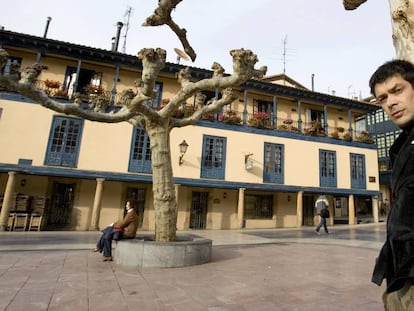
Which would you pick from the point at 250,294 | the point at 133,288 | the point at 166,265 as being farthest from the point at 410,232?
the point at 166,265

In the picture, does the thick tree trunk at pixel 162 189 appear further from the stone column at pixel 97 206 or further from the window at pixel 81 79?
the window at pixel 81 79

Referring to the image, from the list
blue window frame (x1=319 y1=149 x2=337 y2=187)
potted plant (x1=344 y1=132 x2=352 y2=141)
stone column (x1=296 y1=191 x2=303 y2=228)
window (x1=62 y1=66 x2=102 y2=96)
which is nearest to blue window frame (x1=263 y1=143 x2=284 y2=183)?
stone column (x1=296 y1=191 x2=303 y2=228)

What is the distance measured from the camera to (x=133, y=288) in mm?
3980

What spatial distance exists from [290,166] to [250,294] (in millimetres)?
13899

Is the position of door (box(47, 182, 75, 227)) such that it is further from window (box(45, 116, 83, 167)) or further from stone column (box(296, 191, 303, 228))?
stone column (box(296, 191, 303, 228))

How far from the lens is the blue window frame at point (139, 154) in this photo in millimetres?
13945

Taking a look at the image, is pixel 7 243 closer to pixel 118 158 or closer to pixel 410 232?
pixel 118 158

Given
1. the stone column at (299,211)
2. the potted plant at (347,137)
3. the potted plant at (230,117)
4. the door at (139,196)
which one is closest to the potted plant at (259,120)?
the potted plant at (230,117)

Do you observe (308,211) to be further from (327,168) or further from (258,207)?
(258,207)

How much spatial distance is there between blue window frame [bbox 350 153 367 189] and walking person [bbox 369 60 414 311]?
19567mm

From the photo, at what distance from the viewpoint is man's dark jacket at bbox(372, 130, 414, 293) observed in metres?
0.95

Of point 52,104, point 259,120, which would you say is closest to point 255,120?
point 259,120

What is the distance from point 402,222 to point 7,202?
1427 centimetres

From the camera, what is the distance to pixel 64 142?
13062mm
